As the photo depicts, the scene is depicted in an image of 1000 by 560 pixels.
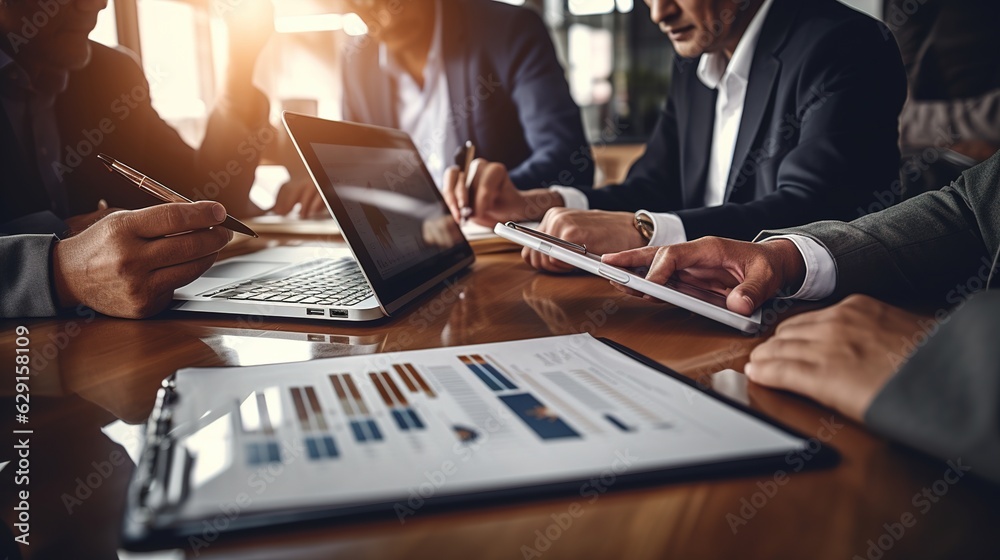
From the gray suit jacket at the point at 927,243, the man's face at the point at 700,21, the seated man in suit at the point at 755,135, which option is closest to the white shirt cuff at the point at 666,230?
the seated man in suit at the point at 755,135

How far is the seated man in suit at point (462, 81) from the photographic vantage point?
222cm

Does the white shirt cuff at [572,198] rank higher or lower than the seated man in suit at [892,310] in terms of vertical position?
lower

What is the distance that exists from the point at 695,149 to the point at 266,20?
1257 mm

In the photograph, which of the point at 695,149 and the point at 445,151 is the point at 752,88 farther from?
the point at 445,151

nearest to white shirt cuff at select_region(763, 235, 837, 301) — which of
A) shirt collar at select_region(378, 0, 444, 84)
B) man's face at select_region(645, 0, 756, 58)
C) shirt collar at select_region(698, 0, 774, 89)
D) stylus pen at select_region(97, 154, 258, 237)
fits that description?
stylus pen at select_region(97, 154, 258, 237)

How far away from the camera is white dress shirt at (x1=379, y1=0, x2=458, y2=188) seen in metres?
2.29

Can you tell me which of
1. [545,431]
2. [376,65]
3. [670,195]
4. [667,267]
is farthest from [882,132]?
[376,65]

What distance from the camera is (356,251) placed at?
0.68 meters

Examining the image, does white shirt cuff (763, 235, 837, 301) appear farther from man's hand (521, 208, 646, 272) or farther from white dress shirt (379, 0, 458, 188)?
white dress shirt (379, 0, 458, 188)

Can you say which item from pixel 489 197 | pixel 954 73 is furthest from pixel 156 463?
pixel 954 73

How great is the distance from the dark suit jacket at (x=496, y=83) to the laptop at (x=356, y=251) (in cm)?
120

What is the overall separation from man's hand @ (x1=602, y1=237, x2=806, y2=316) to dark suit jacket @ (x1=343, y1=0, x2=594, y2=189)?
1.41m

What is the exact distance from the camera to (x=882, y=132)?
1199 mm

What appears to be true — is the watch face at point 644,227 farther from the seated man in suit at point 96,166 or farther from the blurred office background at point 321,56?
the blurred office background at point 321,56
